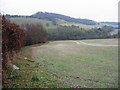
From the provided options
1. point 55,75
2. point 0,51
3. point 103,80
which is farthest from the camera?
point 55,75

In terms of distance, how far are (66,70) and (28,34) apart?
45041mm

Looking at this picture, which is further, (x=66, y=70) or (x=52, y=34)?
(x=52, y=34)

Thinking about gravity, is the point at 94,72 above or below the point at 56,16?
below

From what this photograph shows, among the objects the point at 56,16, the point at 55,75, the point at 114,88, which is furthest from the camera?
the point at 56,16

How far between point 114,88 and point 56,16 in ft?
441

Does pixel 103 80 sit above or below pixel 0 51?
below

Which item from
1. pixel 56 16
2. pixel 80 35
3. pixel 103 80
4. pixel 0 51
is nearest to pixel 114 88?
pixel 103 80

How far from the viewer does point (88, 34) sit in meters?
102

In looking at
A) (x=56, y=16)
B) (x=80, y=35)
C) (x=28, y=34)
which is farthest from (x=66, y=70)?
(x=56, y=16)

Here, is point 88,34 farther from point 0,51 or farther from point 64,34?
point 0,51

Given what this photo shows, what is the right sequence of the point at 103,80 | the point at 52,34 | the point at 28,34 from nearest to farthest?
the point at 103,80, the point at 28,34, the point at 52,34

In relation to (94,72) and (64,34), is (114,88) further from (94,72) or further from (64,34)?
(64,34)

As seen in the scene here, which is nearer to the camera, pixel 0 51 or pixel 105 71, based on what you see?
pixel 0 51

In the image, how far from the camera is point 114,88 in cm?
1393
